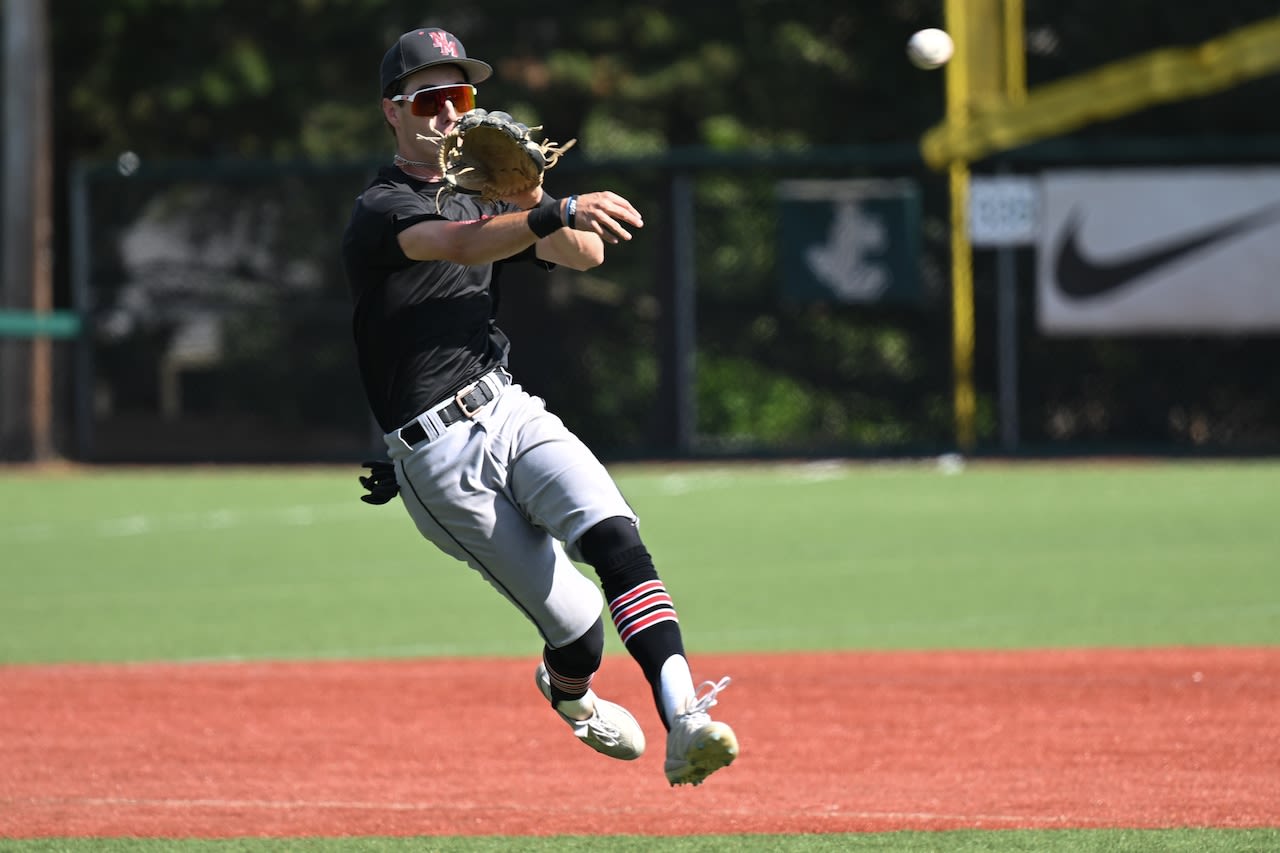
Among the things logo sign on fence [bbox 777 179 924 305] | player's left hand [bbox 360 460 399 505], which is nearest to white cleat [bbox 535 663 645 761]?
→ player's left hand [bbox 360 460 399 505]

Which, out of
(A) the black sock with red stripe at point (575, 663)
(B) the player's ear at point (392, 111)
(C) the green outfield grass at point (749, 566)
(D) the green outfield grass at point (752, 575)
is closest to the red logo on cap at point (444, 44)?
(B) the player's ear at point (392, 111)

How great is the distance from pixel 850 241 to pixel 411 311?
15.0 metres

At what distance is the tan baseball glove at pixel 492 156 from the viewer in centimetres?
527

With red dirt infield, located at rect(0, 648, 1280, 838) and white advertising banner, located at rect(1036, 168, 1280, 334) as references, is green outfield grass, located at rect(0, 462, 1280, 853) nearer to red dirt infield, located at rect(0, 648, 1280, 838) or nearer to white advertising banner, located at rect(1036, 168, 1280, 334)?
red dirt infield, located at rect(0, 648, 1280, 838)

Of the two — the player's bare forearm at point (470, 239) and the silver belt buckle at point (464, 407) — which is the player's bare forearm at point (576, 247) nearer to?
the player's bare forearm at point (470, 239)

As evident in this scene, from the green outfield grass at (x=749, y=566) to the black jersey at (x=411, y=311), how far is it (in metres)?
4.55

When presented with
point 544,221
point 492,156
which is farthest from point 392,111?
point 544,221

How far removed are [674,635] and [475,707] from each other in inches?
125

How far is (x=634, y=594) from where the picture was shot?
17.5 ft

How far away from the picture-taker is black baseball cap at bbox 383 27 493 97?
18.5ft

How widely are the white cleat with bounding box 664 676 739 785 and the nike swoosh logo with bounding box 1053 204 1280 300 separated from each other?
50.0ft

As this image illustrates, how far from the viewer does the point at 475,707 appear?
830 centimetres

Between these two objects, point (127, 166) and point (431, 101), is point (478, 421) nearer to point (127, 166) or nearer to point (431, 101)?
point (431, 101)

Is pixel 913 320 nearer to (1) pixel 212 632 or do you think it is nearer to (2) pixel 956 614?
(2) pixel 956 614
